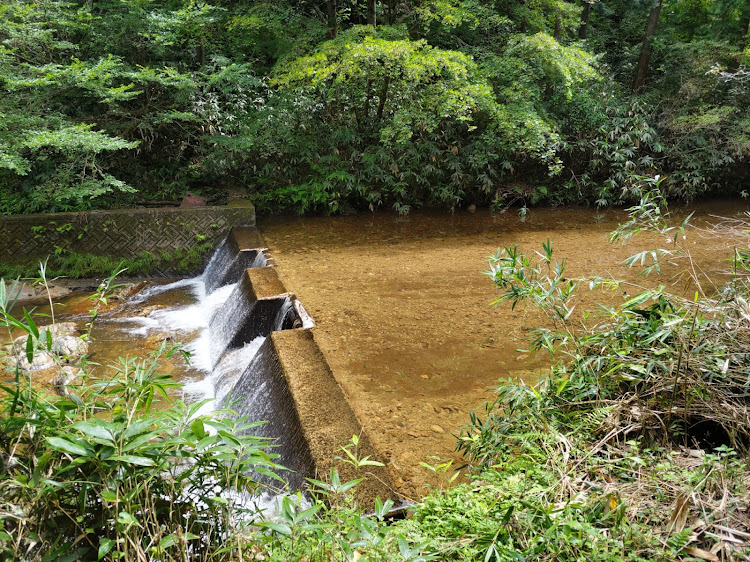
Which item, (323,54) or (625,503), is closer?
(625,503)

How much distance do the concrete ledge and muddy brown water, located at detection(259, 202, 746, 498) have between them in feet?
0.48

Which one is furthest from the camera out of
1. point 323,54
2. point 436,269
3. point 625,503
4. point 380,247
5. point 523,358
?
point 380,247

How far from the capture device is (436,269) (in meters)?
6.57

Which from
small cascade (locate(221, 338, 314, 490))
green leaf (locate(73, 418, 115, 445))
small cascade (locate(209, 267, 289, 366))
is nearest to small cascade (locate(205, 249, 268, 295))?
small cascade (locate(209, 267, 289, 366))

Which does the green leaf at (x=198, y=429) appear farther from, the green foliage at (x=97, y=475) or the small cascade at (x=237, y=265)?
the small cascade at (x=237, y=265)

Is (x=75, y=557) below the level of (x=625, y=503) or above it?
above

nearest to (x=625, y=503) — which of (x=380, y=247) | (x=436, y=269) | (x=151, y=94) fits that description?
(x=436, y=269)

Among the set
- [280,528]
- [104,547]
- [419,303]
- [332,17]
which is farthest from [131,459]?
[332,17]

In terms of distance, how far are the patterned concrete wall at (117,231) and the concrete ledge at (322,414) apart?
4383 mm

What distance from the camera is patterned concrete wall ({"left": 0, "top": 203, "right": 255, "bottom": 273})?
7672mm

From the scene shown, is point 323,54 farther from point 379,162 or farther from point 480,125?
point 480,125

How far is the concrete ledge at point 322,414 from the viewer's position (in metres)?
2.88

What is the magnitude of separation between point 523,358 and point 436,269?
2.38 m

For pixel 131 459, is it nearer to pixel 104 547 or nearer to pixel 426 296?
pixel 104 547
